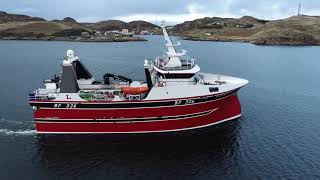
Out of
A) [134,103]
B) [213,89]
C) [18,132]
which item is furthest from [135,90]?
[18,132]

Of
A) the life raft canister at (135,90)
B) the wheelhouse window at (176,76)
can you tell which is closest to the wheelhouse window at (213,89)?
the wheelhouse window at (176,76)

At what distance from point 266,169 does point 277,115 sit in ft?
50.8

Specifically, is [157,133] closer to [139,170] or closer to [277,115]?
[139,170]

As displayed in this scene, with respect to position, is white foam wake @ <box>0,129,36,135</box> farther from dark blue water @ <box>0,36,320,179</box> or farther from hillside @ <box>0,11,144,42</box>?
hillside @ <box>0,11,144,42</box>

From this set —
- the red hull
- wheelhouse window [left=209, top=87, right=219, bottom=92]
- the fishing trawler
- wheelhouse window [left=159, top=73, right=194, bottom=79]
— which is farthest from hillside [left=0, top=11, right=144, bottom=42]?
wheelhouse window [left=209, top=87, right=219, bottom=92]

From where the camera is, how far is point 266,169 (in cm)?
3002

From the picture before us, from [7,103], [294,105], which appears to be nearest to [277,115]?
[294,105]

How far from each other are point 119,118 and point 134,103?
6.76 ft

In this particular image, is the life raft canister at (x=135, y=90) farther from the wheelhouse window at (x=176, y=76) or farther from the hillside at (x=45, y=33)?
the hillside at (x=45, y=33)

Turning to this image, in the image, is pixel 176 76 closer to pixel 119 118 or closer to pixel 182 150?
pixel 119 118

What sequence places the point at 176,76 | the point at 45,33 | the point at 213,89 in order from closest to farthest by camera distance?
the point at 213,89 → the point at 176,76 → the point at 45,33

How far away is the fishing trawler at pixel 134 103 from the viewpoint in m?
35.0

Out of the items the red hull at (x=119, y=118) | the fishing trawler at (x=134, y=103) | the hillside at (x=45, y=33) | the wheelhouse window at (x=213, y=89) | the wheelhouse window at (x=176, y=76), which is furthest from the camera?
the hillside at (x=45, y=33)

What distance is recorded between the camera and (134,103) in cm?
3494
